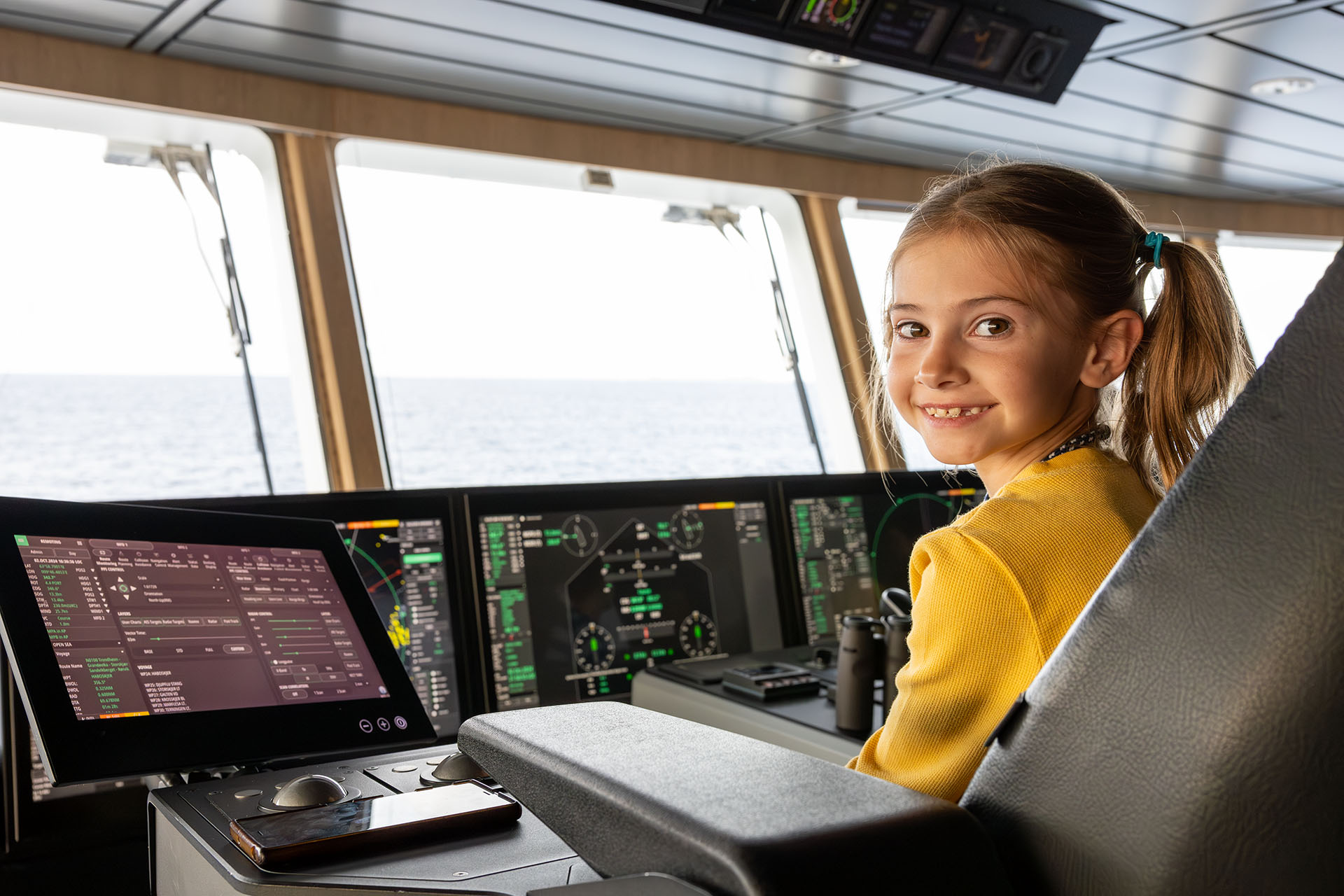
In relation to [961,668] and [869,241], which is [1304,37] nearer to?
[869,241]

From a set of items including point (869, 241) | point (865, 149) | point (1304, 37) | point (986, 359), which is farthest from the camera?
point (869, 241)

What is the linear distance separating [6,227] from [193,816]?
7.74 feet

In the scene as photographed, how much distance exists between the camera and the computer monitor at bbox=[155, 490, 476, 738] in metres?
1.76

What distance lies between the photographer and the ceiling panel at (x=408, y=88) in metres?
2.54

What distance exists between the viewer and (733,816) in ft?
1.80

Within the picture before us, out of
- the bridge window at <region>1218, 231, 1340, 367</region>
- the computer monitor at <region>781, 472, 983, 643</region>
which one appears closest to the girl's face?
the computer monitor at <region>781, 472, 983, 643</region>

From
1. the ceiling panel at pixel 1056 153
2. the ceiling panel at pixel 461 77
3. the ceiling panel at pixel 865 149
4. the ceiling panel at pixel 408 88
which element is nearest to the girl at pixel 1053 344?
the ceiling panel at pixel 461 77

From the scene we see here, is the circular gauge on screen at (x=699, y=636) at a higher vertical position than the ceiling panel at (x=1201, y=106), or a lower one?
lower

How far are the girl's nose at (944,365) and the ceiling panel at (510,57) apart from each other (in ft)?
5.71

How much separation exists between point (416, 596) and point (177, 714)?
65cm

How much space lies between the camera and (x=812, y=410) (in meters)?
3.79

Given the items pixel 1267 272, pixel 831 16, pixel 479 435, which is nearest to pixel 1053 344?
pixel 831 16

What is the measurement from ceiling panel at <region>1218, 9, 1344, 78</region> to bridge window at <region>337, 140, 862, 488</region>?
138 centimetres

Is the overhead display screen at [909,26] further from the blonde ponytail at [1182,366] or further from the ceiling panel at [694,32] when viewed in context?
the blonde ponytail at [1182,366]
